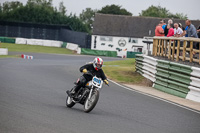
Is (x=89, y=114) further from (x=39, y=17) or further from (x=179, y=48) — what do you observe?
(x=39, y=17)

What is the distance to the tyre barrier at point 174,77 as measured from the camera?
15.1 m

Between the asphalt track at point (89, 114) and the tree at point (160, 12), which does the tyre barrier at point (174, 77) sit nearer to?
the asphalt track at point (89, 114)

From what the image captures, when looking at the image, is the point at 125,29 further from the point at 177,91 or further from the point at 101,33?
the point at 177,91

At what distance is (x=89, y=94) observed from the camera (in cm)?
1068

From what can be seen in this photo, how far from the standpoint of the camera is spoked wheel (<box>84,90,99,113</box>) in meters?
10.3

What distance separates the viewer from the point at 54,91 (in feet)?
49.8

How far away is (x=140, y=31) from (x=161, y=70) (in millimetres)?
63759

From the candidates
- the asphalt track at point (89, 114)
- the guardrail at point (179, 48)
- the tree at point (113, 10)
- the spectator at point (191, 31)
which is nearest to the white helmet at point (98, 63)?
the asphalt track at point (89, 114)

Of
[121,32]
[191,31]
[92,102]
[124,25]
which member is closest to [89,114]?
[92,102]

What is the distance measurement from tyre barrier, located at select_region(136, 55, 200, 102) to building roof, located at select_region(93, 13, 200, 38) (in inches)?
2379

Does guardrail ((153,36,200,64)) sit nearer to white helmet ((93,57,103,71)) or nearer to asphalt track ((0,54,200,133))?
asphalt track ((0,54,200,133))

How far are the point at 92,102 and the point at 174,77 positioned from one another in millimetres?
7275

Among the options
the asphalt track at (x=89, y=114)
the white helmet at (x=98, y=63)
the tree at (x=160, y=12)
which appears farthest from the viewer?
the tree at (x=160, y=12)

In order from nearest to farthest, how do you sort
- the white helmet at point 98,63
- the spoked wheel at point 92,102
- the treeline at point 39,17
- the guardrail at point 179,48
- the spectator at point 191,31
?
the spoked wheel at point 92,102
the white helmet at point 98,63
the guardrail at point 179,48
the spectator at point 191,31
the treeline at point 39,17
